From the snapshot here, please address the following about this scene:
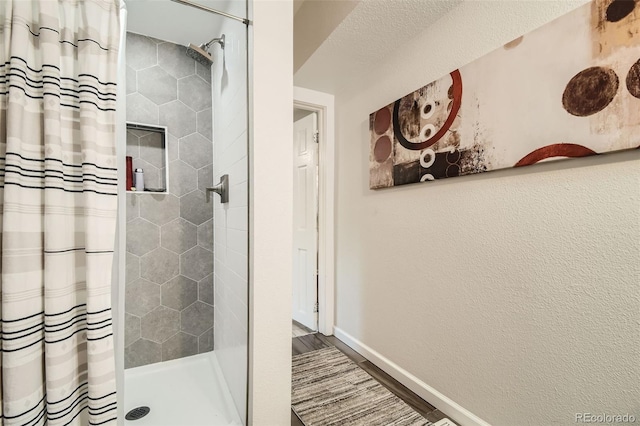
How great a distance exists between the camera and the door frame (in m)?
2.32

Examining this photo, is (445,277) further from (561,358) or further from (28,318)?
(28,318)

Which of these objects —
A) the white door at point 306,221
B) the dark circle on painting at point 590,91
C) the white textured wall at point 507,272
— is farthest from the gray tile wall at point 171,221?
the dark circle on painting at point 590,91

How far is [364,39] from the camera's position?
5.33 feet

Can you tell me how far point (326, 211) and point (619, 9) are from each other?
187cm

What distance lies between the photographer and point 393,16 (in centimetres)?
144

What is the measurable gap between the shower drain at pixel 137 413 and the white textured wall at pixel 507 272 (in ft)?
4.64

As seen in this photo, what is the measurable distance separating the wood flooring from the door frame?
14 centimetres

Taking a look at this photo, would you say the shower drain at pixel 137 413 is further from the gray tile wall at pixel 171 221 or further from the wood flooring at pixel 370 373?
the wood flooring at pixel 370 373

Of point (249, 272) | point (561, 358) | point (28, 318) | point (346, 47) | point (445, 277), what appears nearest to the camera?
point (28, 318)

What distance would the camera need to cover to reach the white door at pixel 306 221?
2.40 m

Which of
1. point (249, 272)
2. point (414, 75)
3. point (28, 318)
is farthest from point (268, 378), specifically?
point (414, 75)

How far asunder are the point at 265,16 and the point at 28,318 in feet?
4.16

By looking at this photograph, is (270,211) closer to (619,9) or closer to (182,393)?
(182,393)

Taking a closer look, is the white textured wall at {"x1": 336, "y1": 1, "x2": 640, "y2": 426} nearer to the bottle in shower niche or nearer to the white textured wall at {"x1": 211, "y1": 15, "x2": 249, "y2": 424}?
the white textured wall at {"x1": 211, "y1": 15, "x2": 249, "y2": 424}
